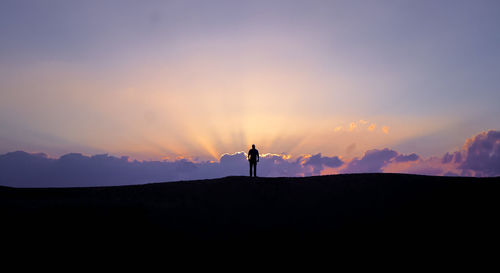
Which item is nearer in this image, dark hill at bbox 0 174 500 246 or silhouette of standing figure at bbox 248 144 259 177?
dark hill at bbox 0 174 500 246

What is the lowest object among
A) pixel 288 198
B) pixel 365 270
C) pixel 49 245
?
pixel 365 270

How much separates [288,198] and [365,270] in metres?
5.91

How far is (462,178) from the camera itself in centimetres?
1611

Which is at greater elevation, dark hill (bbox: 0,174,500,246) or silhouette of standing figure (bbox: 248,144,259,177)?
silhouette of standing figure (bbox: 248,144,259,177)

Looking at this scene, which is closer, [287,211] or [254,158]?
[287,211]

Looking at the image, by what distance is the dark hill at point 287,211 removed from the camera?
35.2 feet

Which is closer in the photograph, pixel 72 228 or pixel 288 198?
pixel 72 228

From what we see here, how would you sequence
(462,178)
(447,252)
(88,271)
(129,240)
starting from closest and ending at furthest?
(88,271)
(447,252)
(129,240)
(462,178)

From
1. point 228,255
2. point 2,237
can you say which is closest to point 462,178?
point 228,255

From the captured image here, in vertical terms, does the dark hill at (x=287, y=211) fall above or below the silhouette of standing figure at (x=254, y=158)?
below

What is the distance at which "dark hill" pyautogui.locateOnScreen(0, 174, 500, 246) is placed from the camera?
423 inches

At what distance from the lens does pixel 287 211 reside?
12938 mm

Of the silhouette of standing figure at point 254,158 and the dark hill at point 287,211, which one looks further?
the silhouette of standing figure at point 254,158

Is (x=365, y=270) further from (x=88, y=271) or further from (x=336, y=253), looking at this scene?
(x=88, y=271)
